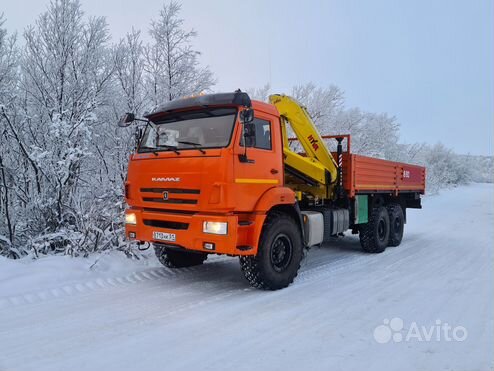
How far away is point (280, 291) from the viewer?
17.0 feet

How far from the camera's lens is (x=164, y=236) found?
16.4ft

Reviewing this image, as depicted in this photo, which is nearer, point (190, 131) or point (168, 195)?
point (168, 195)

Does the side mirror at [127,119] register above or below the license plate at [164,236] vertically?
above

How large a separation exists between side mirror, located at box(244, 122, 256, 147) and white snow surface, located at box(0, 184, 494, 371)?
2044mm

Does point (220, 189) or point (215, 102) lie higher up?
point (215, 102)

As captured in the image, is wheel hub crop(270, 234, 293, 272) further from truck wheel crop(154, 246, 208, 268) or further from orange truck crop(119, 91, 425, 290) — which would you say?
truck wheel crop(154, 246, 208, 268)

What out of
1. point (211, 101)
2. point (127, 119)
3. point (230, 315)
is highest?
point (211, 101)

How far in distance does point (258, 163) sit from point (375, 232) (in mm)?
4294

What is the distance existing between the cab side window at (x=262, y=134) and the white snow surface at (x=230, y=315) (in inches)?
81.4

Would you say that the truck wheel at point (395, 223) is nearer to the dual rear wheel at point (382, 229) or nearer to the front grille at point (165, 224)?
the dual rear wheel at point (382, 229)

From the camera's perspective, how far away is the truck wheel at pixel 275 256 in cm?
500

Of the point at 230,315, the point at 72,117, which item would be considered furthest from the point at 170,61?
the point at 230,315

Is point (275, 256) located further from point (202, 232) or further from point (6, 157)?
point (6, 157)

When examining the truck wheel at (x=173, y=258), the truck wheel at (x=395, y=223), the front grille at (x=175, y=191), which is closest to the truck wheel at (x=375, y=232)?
the truck wheel at (x=395, y=223)
